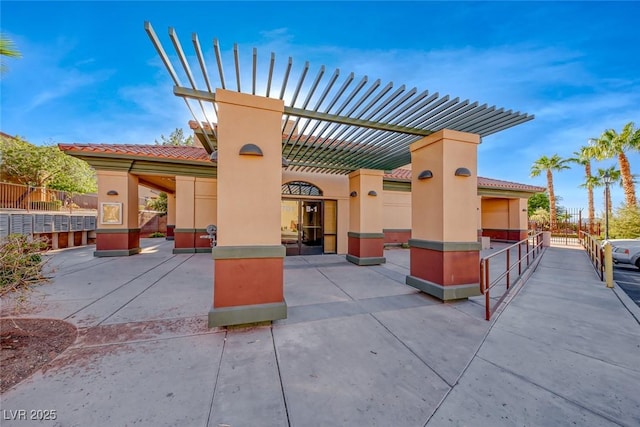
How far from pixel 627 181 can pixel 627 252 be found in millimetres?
10142

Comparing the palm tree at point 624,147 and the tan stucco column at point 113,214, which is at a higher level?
the palm tree at point 624,147

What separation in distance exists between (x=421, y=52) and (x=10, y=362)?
922 centimetres

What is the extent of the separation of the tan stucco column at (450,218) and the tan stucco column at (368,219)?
3.24 m

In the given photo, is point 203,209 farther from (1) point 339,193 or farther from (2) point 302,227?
(1) point 339,193

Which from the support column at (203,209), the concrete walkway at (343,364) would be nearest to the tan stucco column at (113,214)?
the support column at (203,209)

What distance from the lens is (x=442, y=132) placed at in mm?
4672

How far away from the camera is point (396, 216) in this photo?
→ 13.5 m

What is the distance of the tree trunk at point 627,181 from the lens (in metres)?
13.5

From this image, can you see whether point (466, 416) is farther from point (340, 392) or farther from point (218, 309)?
point (218, 309)

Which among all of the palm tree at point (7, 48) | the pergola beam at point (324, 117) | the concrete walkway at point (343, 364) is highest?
the palm tree at point (7, 48)

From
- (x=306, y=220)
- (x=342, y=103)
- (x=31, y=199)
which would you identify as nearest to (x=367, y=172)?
(x=306, y=220)

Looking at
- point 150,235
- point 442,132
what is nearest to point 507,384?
point 442,132

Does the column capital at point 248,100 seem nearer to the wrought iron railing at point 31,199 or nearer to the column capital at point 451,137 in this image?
the column capital at point 451,137

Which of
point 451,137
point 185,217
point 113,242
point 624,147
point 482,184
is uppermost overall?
point 624,147
